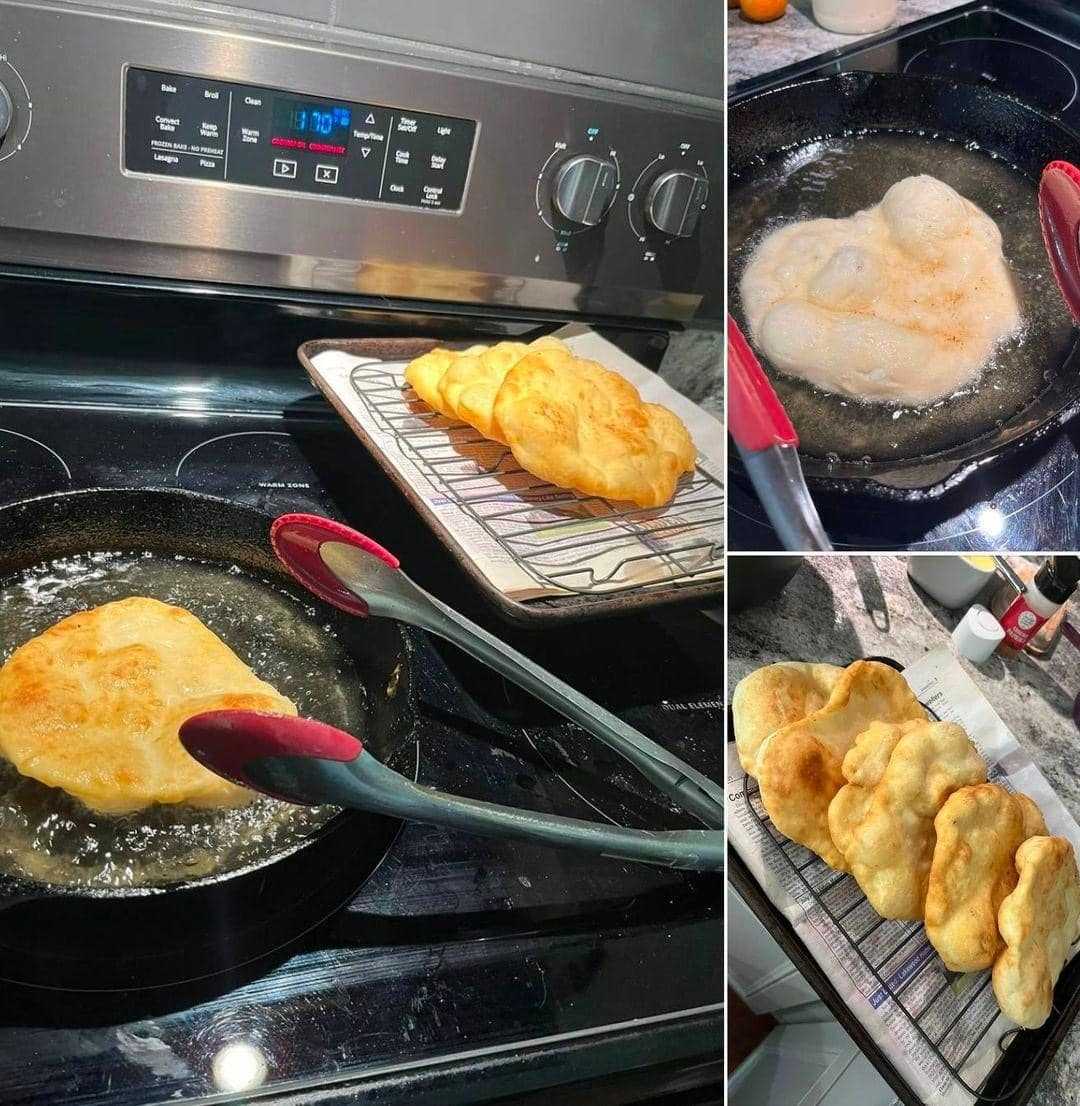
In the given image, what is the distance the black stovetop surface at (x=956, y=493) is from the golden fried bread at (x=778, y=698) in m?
0.10

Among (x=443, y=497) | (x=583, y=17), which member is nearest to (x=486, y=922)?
(x=443, y=497)

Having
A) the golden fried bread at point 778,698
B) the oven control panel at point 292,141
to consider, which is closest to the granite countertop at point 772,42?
the oven control panel at point 292,141

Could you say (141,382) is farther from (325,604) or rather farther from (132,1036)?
(132,1036)

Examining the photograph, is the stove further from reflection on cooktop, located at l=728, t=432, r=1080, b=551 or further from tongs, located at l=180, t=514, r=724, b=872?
reflection on cooktop, located at l=728, t=432, r=1080, b=551

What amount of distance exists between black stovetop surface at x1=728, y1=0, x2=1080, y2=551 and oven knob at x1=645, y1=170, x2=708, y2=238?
19 cm


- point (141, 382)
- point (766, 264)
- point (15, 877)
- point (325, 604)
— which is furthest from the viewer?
point (141, 382)

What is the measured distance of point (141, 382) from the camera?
3.21 ft

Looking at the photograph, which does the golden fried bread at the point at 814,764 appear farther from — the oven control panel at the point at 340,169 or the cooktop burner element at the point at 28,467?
the cooktop burner element at the point at 28,467

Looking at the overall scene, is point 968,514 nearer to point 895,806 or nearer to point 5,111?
point 895,806

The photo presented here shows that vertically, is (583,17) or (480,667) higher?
(583,17)

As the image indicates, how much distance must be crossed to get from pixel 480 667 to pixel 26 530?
1.19 feet

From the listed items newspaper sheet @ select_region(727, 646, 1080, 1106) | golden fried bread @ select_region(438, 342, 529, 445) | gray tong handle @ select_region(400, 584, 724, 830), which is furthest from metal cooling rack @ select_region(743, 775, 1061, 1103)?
golden fried bread @ select_region(438, 342, 529, 445)

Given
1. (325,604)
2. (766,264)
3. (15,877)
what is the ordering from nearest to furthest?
(15,877), (766,264), (325,604)

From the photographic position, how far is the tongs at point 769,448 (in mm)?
676
